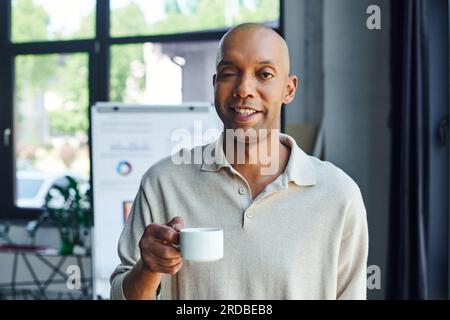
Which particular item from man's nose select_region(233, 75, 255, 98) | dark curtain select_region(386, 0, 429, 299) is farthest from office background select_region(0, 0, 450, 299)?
man's nose select_region(233, 75, 255, 98)

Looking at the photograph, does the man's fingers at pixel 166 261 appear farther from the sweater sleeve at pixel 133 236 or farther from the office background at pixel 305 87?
the office background at pixel 305 87

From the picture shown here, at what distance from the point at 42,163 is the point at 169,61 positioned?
1135 millimetres

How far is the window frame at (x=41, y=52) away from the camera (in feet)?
13.0

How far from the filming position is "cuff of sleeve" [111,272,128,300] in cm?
86

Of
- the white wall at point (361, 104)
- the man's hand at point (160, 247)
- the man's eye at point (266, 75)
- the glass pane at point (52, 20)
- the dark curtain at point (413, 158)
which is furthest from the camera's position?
the glass pane at point (52, 20)

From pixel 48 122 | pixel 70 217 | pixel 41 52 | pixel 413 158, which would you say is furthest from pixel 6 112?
pixel 413 158

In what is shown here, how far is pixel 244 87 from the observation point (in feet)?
2.83

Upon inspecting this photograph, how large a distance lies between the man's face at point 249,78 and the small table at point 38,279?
3.14m

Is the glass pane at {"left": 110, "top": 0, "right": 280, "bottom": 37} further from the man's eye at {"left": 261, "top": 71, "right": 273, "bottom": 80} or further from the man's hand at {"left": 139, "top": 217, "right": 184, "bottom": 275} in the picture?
the man's hand at {"left": 139, "top": 217, "right": 184, "bottom": 275}

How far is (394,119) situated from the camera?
8.93 ft

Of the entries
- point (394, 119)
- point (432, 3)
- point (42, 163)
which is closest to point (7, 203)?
point (42, 163)

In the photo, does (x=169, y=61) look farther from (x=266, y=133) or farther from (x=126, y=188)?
(x=266, y=133)

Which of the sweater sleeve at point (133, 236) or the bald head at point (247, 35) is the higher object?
the bald head at point (247, 35)

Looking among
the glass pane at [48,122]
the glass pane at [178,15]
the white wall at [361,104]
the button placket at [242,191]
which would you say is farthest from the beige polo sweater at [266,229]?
the glass pane at [48,122]
